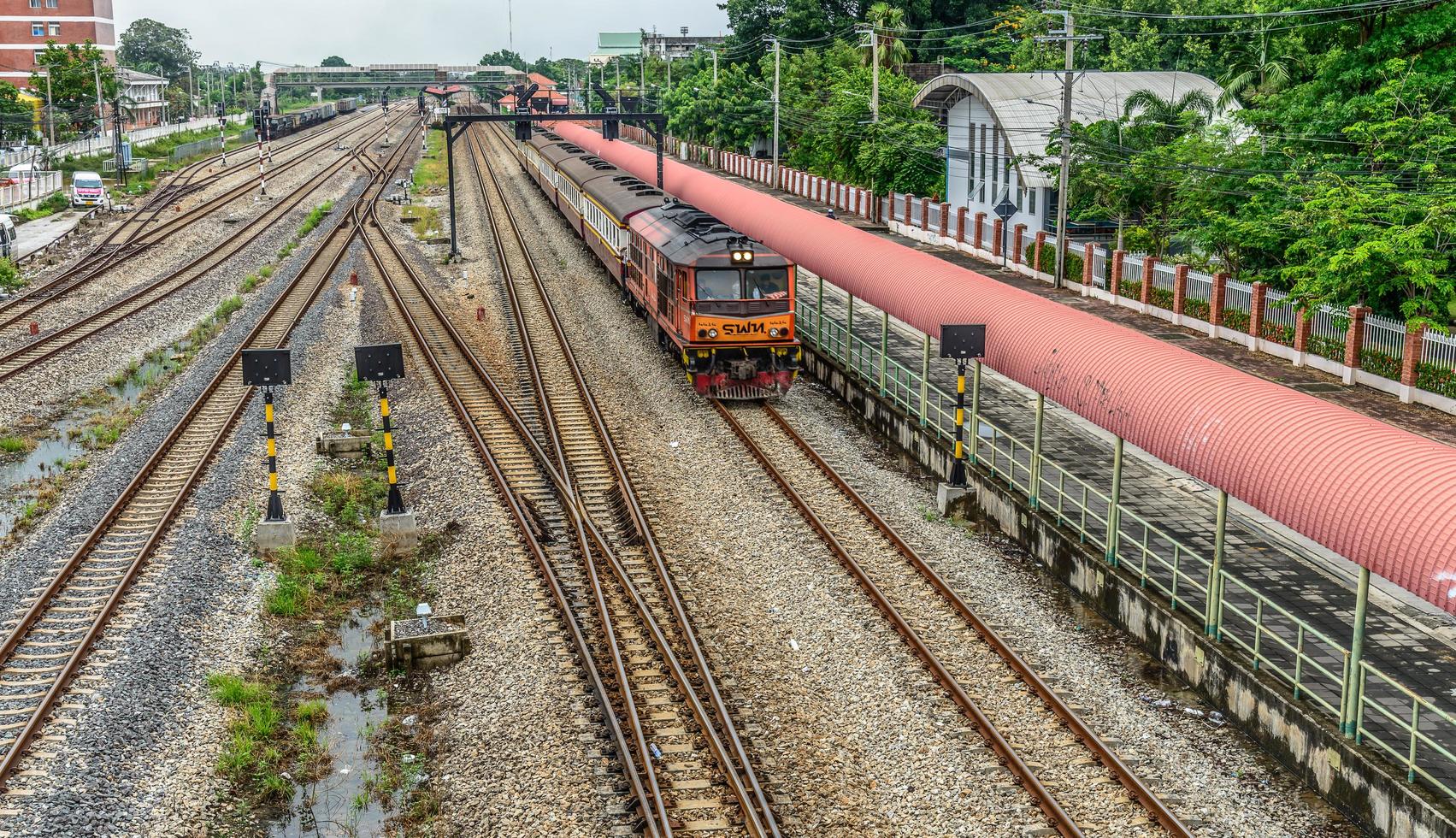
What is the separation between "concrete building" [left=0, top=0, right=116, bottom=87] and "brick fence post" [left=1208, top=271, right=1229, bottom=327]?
10252cm

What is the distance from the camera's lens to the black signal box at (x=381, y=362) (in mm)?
19656

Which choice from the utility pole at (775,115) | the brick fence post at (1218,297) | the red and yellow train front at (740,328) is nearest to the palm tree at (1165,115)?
the brick fence post at (1218,297)

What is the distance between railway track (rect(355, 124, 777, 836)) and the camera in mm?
12734

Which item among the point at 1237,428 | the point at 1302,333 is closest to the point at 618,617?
the point at 1237,428

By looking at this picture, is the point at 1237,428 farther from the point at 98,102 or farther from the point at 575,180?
the point at 98,102

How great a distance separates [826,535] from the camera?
19.4 m

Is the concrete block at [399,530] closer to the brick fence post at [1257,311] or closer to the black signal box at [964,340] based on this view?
the black signal box at [964,340]

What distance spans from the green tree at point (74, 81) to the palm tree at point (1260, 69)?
237ft

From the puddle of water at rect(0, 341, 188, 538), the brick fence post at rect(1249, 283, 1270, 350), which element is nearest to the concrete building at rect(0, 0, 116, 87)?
the puddle of water at rect(0, 341, 188, 538)

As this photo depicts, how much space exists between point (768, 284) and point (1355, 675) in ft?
53.2

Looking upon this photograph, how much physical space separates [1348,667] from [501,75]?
166 meters

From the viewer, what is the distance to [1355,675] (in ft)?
40.3

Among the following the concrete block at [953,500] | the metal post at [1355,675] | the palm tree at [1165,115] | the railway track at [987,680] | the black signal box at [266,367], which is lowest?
the railway track at [987,680]

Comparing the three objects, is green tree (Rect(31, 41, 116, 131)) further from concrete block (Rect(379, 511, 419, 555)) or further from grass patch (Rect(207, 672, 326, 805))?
grass patch (Rect(207, 672, 326, 805))
